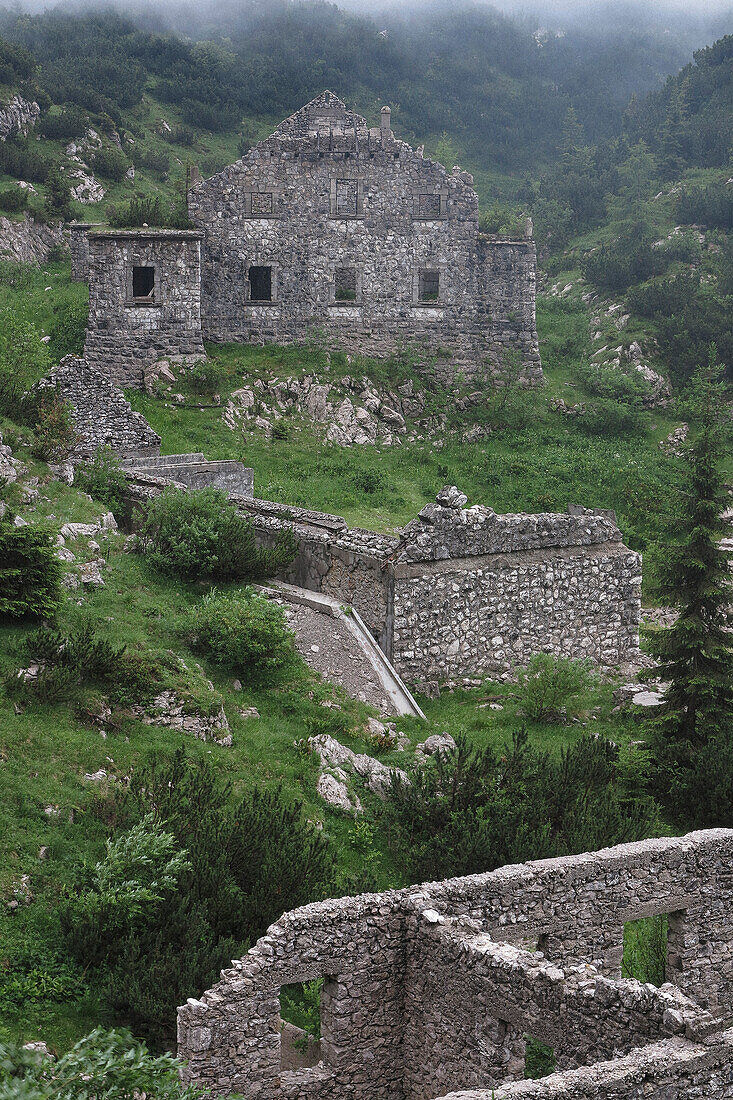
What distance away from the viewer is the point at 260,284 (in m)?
31.2

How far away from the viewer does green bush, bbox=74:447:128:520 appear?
61.3 ft

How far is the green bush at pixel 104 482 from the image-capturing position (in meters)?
18.7

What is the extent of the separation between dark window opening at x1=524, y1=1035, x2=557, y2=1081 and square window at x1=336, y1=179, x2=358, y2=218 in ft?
87.6

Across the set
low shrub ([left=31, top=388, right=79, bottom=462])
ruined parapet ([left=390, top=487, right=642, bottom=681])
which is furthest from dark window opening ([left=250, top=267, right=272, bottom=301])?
ruined parapet ([left=390, top=487, right=642, bottom=681])

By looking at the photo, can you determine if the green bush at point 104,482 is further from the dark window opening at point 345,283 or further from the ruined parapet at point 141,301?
the dark window opening at point 345,283

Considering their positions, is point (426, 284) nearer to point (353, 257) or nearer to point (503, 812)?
point (353, 257)

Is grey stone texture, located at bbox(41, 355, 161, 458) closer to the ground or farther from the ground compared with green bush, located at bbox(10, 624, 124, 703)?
farther from the ground

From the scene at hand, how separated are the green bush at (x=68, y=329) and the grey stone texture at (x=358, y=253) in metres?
3.15

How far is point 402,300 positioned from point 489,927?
81.9 ft

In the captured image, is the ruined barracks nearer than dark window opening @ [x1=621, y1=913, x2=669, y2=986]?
No

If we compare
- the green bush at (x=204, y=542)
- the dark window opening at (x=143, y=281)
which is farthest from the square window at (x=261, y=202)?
the green bush at (x=204, y=542)

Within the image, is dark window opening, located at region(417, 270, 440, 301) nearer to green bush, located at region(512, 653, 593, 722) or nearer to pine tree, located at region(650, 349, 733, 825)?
pine tree, located at region(650, 349, 733, 825)

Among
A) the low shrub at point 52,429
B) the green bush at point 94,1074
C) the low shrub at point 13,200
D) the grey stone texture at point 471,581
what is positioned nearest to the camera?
the green bush at point 94,1074

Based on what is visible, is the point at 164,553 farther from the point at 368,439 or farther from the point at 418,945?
the point at 368,439
